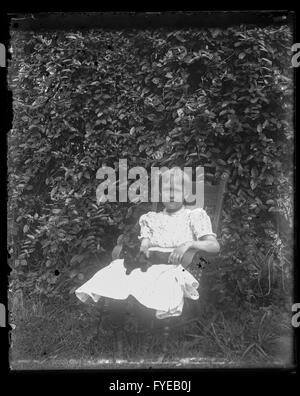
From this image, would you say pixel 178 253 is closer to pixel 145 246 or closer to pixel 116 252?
pixel 145 246

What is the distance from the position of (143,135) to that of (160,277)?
1097 mm

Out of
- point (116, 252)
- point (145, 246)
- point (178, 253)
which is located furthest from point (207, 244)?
point (116, 252)

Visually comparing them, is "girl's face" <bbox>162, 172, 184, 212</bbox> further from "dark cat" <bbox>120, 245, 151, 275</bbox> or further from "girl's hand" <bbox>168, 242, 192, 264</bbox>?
"dark cat" <bbox>120, 245, 151, 275</bbox>

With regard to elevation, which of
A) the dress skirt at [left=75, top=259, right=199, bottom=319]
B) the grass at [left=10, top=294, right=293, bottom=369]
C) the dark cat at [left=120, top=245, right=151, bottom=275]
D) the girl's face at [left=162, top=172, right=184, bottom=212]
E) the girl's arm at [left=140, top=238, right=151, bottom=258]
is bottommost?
the grass at [left=10, top=294, right=293, bottom=369]

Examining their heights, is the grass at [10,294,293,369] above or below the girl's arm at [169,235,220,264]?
below

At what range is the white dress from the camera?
18.7ft

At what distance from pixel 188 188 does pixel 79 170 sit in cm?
86

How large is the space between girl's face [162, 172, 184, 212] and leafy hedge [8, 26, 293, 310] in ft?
0.53

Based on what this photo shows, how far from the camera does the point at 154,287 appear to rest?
5703 millimetres

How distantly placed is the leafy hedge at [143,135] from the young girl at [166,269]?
131 mm

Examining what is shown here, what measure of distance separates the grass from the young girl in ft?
0.56

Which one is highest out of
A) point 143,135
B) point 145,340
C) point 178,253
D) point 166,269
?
point 143,135

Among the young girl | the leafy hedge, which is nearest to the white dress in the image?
the young girl

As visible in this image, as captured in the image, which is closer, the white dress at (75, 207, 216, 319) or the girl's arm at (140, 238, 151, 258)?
the white dress at (75, 207, 216, 319)
